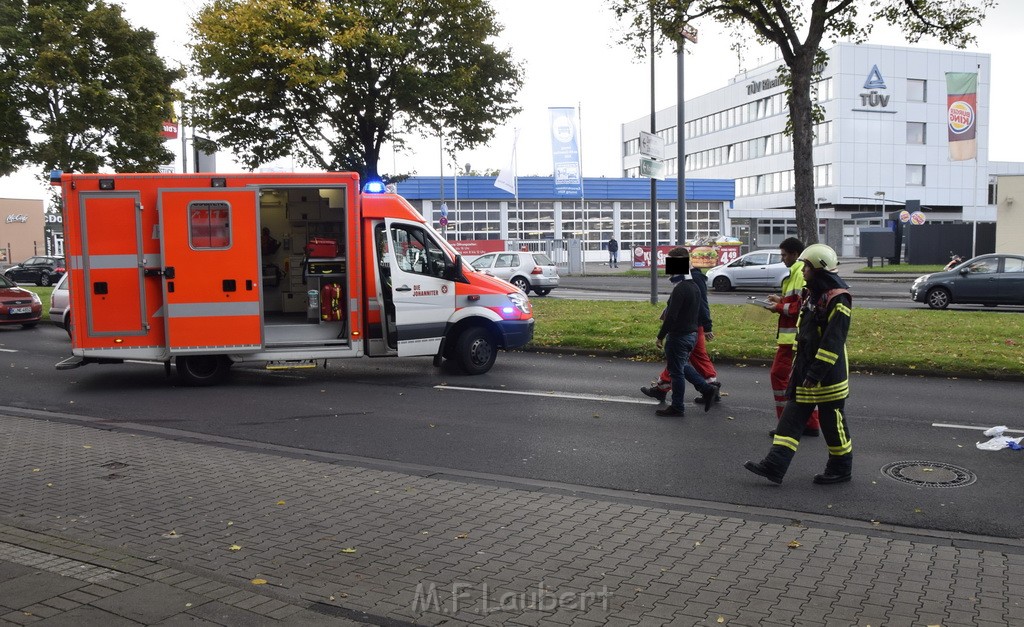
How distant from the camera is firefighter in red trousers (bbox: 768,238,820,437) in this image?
823 cm

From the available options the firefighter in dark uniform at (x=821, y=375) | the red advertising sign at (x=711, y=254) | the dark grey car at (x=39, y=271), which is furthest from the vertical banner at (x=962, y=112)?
the firefighter in dark uniform at (x=821, y=375)

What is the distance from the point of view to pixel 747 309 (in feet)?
27.9

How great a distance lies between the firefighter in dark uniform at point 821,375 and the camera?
664cm

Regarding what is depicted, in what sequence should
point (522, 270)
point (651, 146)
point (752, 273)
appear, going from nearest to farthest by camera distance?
point (651, 146), point (522, 270), point (752, 273)

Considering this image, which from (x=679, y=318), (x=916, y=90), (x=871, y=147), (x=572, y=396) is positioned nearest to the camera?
(x=679, y=318)

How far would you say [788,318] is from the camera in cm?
827

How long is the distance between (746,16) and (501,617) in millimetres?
17893

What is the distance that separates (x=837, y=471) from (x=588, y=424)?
2986 millimetres

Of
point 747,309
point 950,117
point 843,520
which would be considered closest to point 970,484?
point 843,520

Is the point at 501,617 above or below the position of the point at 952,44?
below

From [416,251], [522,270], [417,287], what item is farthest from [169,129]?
A: [417,287]

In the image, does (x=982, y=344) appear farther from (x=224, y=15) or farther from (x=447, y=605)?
(x=224, y=15)

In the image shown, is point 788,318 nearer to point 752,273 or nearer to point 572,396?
point 572,396

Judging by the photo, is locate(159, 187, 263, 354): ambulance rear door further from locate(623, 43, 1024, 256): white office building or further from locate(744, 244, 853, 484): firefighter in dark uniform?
locate(623, 43, 1024, 256): white office building
